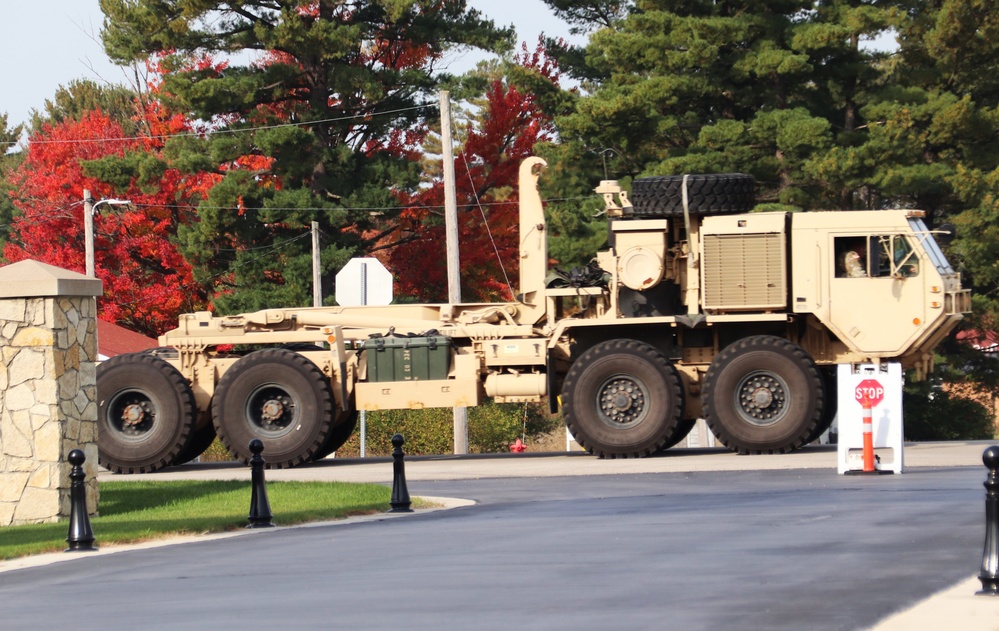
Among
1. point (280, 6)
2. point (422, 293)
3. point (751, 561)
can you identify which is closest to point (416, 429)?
point (422, 293)

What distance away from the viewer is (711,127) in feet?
116

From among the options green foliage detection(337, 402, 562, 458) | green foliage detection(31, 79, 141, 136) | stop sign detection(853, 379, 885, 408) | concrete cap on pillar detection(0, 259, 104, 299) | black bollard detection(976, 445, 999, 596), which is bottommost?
green foliage detection(337, 402, 562, 458)

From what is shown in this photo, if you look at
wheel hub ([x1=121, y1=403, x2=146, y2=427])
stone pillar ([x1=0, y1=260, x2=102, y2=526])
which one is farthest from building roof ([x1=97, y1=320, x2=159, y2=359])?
stone pillar ([x1=0, y1=260, x2=102, y2=526])

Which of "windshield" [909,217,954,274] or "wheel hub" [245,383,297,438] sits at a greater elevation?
"windshield" [909,217,954,274]

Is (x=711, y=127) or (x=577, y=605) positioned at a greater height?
(x=711, y=127)

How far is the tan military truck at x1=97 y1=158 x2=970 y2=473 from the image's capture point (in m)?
21.7

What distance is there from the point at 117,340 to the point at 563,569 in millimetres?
33155

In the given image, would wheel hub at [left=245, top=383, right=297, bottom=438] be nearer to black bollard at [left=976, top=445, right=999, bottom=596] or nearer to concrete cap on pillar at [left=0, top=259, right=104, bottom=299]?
concrete cap on pillar at [left=0, top=259, right=104, bottom=299]

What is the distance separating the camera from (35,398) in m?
15.9

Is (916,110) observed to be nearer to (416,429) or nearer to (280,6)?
(416,429)

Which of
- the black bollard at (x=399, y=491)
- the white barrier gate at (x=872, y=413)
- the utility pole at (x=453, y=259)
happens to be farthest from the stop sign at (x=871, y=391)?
the utility pole at (x=453, y=259)

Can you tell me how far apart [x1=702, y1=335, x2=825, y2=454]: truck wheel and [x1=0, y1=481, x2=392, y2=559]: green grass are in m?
5.38

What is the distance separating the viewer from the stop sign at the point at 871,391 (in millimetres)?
18672

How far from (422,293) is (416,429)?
6848 millimetres
